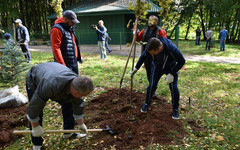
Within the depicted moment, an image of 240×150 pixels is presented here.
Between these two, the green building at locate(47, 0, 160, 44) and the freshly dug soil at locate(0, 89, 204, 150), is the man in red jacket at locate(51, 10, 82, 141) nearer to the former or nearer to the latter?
the freshly dug soil at locate(0, 89, 204, 150)

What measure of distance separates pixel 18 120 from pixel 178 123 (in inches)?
125

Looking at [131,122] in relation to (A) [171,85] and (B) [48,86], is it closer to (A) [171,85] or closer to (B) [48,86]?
(A) [171,85]

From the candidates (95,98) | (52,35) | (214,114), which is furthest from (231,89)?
(52,35)

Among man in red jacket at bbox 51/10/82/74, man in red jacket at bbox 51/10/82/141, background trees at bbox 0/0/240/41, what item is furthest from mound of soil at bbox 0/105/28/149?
background trees at bbox 0/0/240/41

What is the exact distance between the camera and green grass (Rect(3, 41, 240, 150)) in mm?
2850

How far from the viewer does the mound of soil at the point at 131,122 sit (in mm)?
2812

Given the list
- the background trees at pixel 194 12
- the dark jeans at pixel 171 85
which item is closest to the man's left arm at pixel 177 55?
the dark jeans at pixel 171 85

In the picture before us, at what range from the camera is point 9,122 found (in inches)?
131

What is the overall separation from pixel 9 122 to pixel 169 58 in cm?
331

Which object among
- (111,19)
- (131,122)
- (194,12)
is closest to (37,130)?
(131,122)

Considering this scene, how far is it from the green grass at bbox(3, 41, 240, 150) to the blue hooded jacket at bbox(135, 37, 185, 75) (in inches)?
44.1

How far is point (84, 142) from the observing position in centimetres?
290

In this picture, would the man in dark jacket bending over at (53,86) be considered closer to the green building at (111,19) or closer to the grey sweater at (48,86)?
the grey sweater at (48,86)

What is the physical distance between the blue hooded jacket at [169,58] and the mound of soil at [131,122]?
987 millimetres
